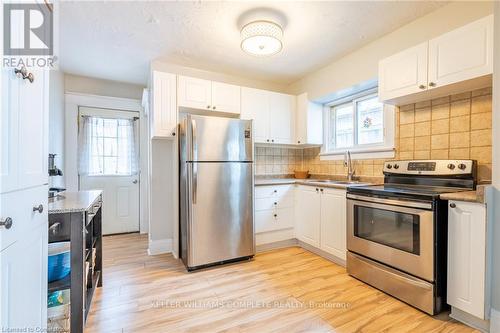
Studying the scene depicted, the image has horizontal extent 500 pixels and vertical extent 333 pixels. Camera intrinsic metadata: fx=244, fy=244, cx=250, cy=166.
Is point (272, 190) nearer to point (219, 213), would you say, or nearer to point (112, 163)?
point (219, 213)

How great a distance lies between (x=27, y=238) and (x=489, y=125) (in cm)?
297

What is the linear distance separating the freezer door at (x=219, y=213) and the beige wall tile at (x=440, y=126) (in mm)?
1812

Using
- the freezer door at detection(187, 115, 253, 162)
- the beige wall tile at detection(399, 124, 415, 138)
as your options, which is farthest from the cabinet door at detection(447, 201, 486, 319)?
the freezer door at detection(187, 115, 253, 162)

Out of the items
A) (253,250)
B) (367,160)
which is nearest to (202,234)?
(253,250)

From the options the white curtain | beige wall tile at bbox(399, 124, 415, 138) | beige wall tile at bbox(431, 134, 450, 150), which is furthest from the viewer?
the white curtain

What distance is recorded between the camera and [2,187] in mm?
783

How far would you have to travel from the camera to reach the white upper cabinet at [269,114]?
3217 mm

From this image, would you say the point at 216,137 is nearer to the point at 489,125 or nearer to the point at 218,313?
the point at 218,313

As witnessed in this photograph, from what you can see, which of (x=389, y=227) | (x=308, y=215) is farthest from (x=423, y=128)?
(x=308, y=215)

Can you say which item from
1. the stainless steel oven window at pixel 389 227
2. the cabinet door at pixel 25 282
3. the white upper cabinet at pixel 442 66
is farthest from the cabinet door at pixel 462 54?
the cabinet door at pixel 25 282

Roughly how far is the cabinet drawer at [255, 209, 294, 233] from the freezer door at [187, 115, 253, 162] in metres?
0.75

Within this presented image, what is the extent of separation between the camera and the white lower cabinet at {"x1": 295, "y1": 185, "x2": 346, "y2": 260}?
8.36 feet

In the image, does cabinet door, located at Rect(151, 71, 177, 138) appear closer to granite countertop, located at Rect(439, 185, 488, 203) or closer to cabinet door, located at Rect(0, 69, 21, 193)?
cabinet door, located at Rect(0, 69, 21, 193)

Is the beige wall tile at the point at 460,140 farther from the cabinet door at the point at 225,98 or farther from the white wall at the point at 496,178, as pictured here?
the cabinet door at the point at 225,98
